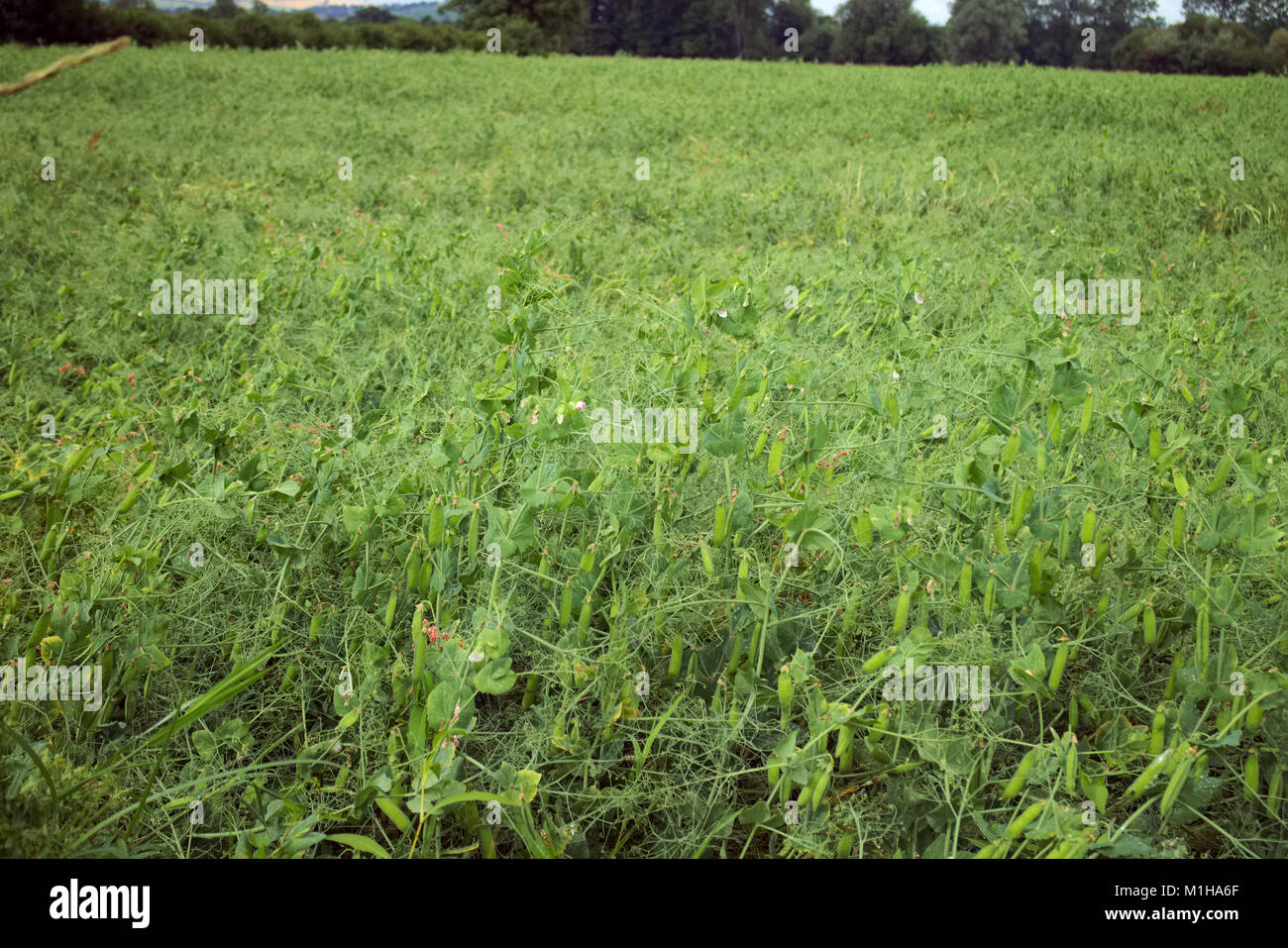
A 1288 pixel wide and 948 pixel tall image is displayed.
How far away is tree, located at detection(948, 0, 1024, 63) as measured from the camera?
888 inches

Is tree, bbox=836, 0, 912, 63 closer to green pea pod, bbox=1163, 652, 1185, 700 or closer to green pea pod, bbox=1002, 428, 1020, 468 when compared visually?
green pea pod, bbox=1002, 428, 1020, 468

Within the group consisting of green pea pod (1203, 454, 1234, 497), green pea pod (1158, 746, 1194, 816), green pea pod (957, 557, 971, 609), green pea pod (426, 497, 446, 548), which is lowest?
green pea pod (1158, 746, 1194, 816)

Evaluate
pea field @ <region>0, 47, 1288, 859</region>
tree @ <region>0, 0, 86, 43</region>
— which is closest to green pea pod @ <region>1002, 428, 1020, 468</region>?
pea field @ <region>0, 47, 1288, 859</region>

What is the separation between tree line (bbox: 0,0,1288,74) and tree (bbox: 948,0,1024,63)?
0.04 m

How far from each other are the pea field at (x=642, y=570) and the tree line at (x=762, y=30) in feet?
18.4

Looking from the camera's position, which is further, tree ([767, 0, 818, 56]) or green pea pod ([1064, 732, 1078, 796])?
tree ([767, 0, 818, 56])

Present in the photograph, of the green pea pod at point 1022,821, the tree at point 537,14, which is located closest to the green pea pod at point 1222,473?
the green pea pod at point 1022,821

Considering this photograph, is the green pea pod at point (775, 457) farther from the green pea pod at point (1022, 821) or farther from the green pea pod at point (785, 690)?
the green pea pod at point (1022, 821)

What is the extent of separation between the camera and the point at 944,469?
248cm

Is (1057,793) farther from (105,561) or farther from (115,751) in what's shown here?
(105,561)
